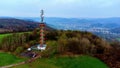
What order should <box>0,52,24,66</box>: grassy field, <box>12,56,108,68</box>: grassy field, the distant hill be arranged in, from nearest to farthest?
<box>12,56,108,68</box>: grassy field
<box>0,52,24,66</box>: grassy field
the distant hill

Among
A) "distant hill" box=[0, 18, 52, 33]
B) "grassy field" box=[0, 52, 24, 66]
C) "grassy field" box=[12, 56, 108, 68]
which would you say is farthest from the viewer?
"distant hill" box=[0, 18, 52, 33]

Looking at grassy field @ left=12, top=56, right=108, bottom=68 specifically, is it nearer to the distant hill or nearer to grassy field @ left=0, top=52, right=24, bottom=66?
grassy field @ left=0, top=52, right=24, bottom=66

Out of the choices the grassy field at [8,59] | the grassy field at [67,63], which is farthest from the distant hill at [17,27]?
the grassy field at [67,63]

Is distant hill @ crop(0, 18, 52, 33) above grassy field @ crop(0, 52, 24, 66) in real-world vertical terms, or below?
below

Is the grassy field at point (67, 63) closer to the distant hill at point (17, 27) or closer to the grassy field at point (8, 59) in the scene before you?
the grassy field at point (8, 59)

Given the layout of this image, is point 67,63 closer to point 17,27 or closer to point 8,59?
point 8,59

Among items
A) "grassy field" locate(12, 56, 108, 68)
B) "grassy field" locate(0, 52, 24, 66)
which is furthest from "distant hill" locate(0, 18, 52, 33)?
"grassy field" locate(12, 56, 108, 68)

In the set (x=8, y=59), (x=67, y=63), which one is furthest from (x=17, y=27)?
(x=67, y=63)

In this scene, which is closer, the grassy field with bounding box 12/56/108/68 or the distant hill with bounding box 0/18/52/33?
the grassy field with bounding box 12/56/108/68

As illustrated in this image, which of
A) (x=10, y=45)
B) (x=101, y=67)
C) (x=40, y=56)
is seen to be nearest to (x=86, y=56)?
(x=101, y=67)
